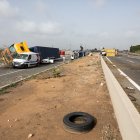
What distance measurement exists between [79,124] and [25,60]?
78.6ft

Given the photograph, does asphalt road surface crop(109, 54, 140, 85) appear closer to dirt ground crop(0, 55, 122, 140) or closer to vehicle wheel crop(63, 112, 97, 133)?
dirt ground crop(0, 55, 122, 140)

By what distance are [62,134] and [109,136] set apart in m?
1.19

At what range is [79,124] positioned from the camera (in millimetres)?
6426

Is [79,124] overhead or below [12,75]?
overhead

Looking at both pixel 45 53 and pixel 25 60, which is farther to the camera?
pixel 45 53

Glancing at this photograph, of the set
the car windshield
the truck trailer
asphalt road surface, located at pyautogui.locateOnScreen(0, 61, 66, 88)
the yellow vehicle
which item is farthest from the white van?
the truck trailer

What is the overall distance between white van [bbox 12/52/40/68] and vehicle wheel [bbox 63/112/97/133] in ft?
73.0

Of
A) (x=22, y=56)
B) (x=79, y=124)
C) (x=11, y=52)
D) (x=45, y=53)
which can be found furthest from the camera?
(x=45, y=53)

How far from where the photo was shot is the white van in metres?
28.8

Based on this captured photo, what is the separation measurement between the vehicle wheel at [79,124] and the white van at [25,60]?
22.3m

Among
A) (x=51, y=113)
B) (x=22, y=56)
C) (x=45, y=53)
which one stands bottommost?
(x=45, y=53)

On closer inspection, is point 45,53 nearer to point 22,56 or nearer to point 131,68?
point 22,56

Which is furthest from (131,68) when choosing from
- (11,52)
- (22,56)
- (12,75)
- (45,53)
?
(45,53)

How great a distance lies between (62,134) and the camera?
6.14 meters
